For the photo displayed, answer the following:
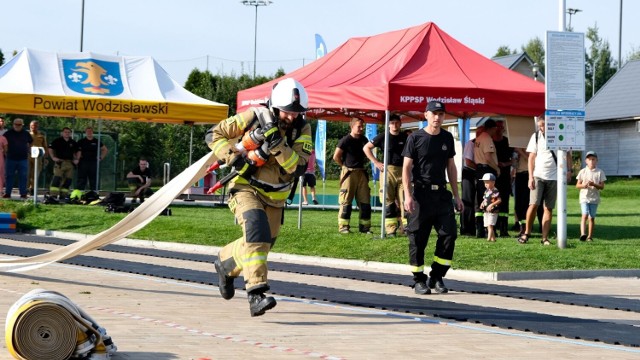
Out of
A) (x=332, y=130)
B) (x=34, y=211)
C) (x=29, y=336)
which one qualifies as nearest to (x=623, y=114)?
(x=332, y=130)

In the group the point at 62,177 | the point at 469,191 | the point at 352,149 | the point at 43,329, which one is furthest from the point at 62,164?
the point at 43,329

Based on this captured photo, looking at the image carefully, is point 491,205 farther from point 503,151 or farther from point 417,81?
point 417,81

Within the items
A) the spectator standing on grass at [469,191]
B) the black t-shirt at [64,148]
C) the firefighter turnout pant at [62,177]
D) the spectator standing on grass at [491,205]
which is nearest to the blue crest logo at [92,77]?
the black t-shirt at [64,148]

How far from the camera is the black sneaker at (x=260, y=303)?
917cm

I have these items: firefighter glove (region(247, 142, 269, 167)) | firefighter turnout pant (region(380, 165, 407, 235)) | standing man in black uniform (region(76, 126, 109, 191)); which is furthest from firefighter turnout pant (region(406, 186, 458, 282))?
standing man in black uniform (region(76, 126, 109, 191))

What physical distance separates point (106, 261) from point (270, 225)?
635 centimetres

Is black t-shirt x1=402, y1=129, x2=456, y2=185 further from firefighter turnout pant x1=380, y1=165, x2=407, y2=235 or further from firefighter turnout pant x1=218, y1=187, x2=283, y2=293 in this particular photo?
firefighter turnout pant x1=380, y1=165, x2=407, y2=235

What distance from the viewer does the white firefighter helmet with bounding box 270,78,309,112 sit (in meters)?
9.52

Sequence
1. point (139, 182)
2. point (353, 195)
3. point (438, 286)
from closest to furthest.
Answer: point (438, 286) < point (353, 195) < point (139, 182)

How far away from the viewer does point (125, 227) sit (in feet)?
33.3

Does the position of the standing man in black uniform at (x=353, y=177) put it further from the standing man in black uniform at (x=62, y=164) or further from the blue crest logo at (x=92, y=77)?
the standing man in black uniform at (x=62, y=164)

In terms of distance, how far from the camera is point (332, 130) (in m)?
51.7

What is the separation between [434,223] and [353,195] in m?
7.34

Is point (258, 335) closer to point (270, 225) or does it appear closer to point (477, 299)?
point (270, 225)
